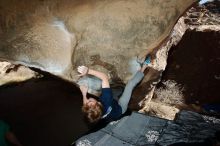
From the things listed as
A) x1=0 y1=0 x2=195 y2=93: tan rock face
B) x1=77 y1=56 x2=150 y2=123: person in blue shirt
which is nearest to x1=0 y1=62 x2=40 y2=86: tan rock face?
x1=0 y1=0 x2=195 y2=93: tan rock face

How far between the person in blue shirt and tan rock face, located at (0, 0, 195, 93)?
118mm

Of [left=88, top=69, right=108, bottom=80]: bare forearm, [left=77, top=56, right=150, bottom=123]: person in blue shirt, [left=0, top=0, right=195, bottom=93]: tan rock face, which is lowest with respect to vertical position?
[left=77, top=56, right=150, bottom=123]: person in blue shirt

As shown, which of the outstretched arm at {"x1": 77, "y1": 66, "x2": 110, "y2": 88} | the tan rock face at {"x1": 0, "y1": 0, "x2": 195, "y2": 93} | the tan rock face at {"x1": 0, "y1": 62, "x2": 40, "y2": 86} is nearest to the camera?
the tan rock face at {"x1": 0, "y1": 0, "x2": 195, "y2": 93}

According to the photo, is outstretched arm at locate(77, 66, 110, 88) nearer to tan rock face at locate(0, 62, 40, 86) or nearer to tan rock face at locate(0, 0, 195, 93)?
tan rock face at locate(0, 0, 195, 93)

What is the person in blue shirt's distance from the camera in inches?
105

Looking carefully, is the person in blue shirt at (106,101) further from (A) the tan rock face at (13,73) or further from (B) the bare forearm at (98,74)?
(A) the tan rock face at (13,73)

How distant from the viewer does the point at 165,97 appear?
9.94ft

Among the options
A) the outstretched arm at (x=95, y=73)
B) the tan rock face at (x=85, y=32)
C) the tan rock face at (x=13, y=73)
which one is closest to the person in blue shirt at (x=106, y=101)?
the outstretched arm at (x=95, y=73)

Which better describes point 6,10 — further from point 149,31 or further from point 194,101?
point 194,101

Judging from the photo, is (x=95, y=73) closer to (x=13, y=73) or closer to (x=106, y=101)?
(x=106, y=101)

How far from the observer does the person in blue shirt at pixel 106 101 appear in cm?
267

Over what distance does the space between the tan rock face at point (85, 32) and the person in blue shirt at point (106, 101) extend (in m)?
0.12

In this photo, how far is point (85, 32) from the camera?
2879 millimetres

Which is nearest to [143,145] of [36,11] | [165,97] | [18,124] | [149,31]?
[165,97]
